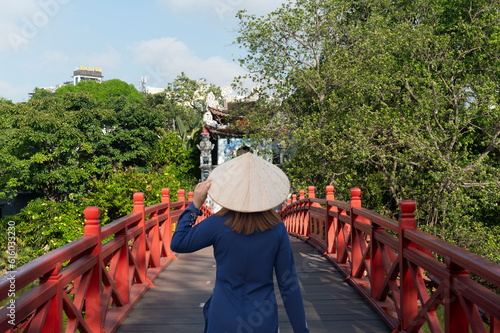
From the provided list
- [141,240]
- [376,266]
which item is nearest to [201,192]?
[376,266]

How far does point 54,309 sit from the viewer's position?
2.90 meters

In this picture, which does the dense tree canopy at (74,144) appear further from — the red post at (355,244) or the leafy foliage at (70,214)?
the red post at (355,244)

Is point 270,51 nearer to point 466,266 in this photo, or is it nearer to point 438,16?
point 438,16

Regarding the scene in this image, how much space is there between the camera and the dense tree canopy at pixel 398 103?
13820 millimetres

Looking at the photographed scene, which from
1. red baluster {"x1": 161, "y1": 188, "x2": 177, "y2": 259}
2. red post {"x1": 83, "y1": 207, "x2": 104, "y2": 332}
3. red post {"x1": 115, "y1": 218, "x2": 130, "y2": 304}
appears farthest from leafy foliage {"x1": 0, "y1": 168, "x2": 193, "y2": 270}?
red post {"x1": 83, "y1": 207, "x2": 104, "y2": 332}

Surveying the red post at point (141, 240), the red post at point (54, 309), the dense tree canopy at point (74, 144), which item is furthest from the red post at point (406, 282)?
the dense tree canopy at point (74, 144)

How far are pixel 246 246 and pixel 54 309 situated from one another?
1439 mm

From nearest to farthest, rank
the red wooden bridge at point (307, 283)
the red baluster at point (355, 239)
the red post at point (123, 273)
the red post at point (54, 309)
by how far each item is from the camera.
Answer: the red wooden bridge at point (307, 283)
the red post at point (54, 309)
the red post at point (123, 273)
the red baluster at point (355, 239)

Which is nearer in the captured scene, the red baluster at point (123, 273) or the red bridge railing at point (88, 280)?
the red bridge railing at point (88, 280)

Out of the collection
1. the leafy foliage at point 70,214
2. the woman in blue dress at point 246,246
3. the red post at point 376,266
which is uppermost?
the woman in blue dress at point 246,246

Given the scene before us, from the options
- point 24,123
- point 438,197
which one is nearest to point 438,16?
point 438,197

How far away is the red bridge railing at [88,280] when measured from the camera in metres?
2.53

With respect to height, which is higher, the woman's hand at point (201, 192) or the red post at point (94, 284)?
the woman's hand at point (201, 192)

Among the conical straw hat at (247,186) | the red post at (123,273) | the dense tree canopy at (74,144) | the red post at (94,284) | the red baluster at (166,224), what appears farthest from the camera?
the dense tree canopy at (74,144)
